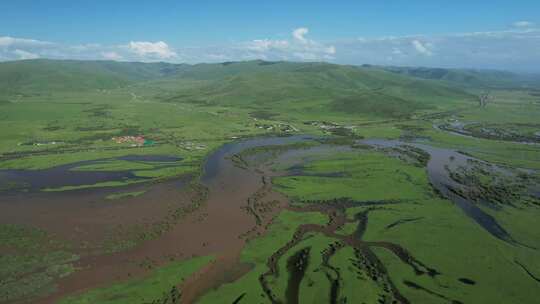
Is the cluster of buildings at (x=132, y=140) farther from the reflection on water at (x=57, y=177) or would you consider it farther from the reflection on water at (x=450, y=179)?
the reflection on water at (x=450, y=179)

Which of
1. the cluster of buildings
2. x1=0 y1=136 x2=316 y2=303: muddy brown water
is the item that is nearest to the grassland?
x1=0 y1=136 x2=316 y2=303: muddy brown water

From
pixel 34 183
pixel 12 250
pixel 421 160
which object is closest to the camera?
pixel 12 250

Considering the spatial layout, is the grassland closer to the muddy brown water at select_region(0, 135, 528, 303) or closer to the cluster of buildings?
the muddy brown water at select_region(0, 135, 528, 303)

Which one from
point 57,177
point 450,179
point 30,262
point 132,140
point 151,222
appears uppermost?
point 132,140

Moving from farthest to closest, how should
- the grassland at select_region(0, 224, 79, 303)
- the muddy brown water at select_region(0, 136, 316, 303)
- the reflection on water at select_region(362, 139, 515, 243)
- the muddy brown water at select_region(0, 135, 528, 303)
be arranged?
the reflection on water at select_region(362, 139, 515, 243) → the muddy brown water at select_region(0, 135, 528, 303) → the muddy brown water at select_region(0, 136, 316, 303) → the grassland at select_region(0, 224, 79, 303)

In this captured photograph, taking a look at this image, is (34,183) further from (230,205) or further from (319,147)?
(319,147)

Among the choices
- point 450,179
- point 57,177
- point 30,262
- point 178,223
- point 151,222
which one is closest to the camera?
point 30,262

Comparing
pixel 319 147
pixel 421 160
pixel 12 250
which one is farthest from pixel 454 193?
pixel 12 250

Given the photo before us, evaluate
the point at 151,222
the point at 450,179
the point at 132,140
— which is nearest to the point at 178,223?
the point at 151,222

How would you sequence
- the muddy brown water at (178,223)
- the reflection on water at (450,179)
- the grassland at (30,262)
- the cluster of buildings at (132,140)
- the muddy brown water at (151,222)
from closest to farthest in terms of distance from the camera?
1. the grassland at (30,262)
2. the muddy brown water at (151,222)
3. the muddy brown water at (178,223)
4. the reflection on water at (450,179)
5. the cluster of buildings at (132,140)

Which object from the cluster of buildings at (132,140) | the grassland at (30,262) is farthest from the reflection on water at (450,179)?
the cluster of buildings at (132,140)

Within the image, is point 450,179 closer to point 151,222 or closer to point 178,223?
point 178,223
